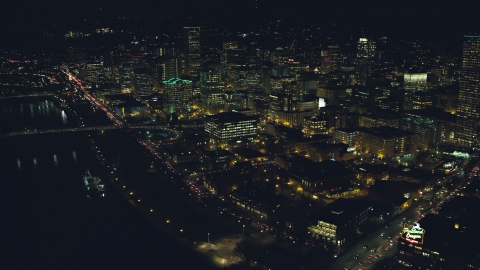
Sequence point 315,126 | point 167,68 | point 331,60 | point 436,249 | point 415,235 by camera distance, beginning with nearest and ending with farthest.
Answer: point 436,249 → point 415,235 → point 315,126 → point 167,68 → point 331,60

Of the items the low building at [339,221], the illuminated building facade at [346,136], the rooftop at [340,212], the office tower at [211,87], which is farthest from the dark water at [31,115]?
the low building at [339,221]

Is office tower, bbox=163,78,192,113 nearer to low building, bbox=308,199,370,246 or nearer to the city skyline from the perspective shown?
the city skyline

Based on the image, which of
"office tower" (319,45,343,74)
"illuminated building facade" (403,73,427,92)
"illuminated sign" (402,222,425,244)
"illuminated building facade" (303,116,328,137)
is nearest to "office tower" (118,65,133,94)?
"office tower" (319,45,343,74)

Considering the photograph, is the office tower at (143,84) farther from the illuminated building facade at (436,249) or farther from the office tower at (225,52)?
the illuminated building facade at (436,249)

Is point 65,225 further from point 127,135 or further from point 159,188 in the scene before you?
point 127,135

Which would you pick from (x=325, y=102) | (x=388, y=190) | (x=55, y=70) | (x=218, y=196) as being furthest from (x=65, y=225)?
(x=55, y=70)

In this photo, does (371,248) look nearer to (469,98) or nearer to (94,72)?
(469,98)

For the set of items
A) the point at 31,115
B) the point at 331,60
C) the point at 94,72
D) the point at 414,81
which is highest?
the point at 331,60

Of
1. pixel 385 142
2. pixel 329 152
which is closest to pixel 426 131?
pixel 385 142
